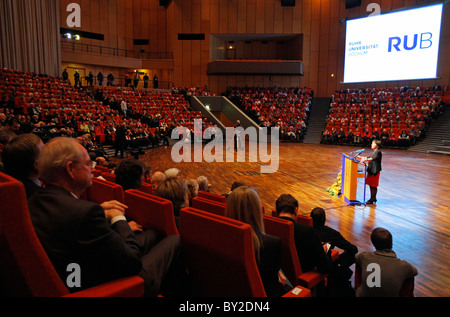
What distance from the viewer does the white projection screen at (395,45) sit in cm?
1306

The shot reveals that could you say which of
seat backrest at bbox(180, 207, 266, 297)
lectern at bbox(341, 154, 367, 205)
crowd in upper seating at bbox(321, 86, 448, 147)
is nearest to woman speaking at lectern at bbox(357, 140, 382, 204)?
lectern at bbox(341, 154, 367, 205)

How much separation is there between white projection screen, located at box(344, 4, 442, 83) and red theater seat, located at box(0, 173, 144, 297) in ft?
51.4

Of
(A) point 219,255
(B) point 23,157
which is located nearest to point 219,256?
(A) point 219,255

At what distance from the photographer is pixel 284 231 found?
1685 mm

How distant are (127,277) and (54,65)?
617 inches

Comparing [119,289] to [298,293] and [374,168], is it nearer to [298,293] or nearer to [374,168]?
[298,293]

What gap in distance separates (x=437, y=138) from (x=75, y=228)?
14.1 metres

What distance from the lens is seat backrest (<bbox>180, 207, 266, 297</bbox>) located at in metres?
1.22

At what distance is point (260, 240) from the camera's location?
144 centimetres

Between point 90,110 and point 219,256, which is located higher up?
point 90,110

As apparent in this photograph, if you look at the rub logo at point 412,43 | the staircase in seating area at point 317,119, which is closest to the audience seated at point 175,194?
the staircase in seating area at point 317,119

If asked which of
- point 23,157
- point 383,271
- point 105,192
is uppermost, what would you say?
point 23,157

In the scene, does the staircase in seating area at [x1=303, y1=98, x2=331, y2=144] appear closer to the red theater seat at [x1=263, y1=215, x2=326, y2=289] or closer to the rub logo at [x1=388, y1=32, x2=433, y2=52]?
the rub logo at [x1=388, y1=32, x2=433, y2=52]

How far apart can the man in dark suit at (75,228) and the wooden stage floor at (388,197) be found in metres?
2.33
